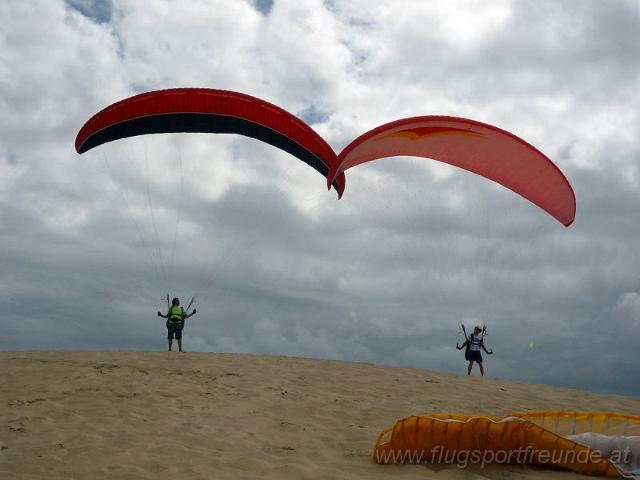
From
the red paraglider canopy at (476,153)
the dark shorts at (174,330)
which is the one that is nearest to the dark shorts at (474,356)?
the red paraglider canopy at (476,153)

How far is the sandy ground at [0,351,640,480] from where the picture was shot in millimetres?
5945

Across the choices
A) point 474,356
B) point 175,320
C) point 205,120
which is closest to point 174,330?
point 175,320

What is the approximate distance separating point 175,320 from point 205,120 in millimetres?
6399

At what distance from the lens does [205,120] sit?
1396cm

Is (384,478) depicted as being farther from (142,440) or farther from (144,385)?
(144,385)

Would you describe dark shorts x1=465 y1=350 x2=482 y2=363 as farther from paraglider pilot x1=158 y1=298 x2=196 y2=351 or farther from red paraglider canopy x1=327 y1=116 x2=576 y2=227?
paraglider pilot x1=158 y1=298 x2=196 y2=351

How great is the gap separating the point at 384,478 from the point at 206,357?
9.58 metres

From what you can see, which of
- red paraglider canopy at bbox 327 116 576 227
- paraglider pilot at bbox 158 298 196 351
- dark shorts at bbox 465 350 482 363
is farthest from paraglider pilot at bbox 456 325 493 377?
paraglider pilot at bbox 158 298 196 351

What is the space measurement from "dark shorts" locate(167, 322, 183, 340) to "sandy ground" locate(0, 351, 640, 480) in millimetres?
1973

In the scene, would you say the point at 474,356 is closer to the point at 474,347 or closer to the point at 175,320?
the point at 474,347

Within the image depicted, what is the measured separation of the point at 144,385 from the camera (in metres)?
10.5

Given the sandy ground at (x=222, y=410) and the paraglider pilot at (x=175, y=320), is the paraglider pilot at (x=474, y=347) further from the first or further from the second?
the paraglider pilot at (x=175, y=320)

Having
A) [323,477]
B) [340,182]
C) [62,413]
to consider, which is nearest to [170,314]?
[340,182]

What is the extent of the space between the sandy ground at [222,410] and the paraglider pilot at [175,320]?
1985 mm
